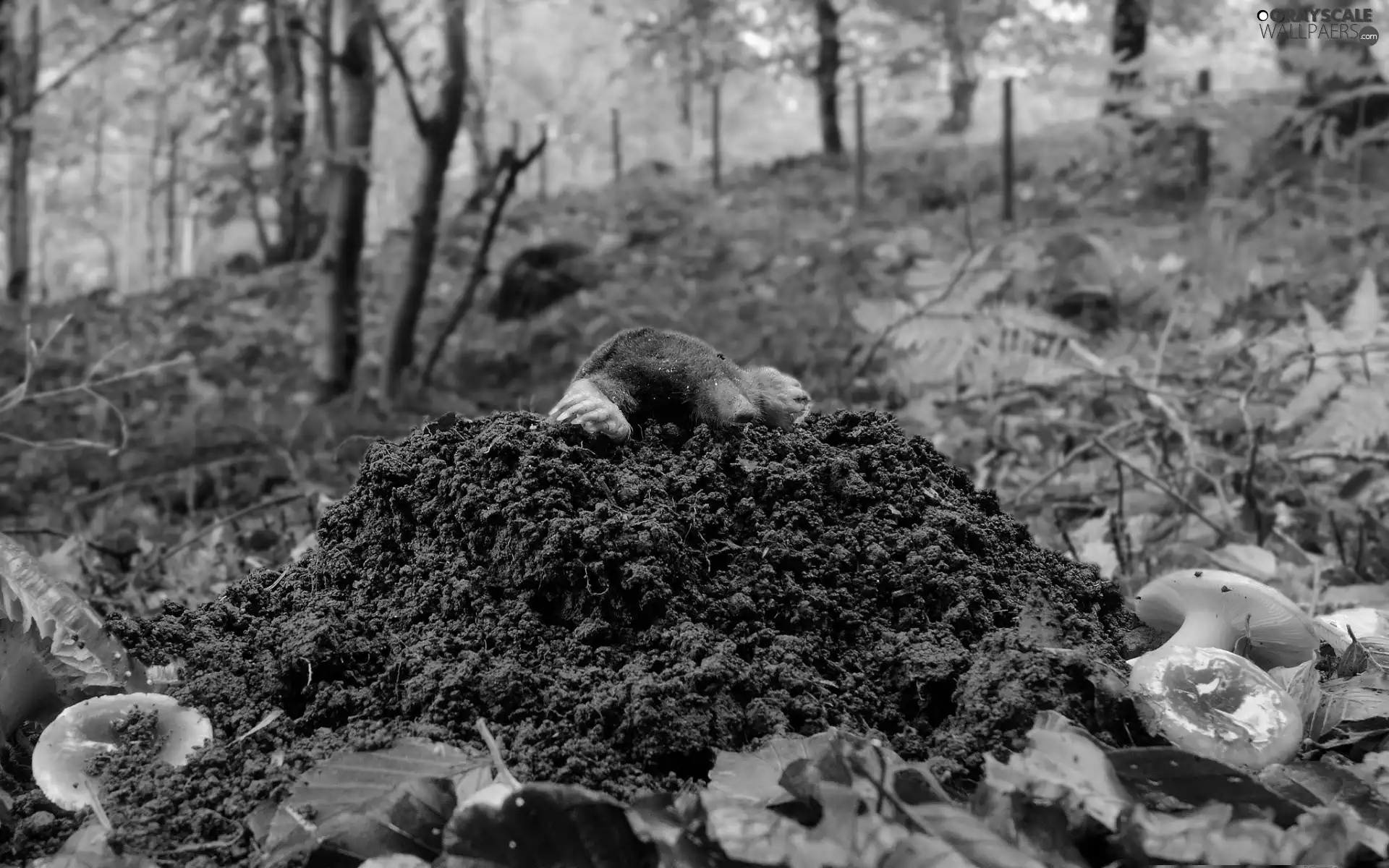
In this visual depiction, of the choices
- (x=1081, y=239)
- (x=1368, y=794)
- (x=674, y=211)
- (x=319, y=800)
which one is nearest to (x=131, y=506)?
Answer: (x=319, y=800)

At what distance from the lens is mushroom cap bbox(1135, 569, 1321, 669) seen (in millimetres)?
1628

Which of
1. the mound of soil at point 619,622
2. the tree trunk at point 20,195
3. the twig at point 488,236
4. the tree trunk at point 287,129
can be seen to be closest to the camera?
the mound of soil at point 619,622

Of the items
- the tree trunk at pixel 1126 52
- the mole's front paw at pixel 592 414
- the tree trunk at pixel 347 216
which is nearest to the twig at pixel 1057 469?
the mole's front paw at pixel 592 414

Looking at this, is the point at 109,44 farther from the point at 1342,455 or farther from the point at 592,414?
the point at 1342,455

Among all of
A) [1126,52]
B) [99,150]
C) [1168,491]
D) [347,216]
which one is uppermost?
[99,150]

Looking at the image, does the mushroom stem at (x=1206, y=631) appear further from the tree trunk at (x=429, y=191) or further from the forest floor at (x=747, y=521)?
the tree trunk at (x=429, y=191)

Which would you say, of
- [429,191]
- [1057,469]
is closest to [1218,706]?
[1057,469]

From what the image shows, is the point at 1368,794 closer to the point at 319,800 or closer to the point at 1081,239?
the point at 319,800

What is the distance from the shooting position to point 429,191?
21.7 feet

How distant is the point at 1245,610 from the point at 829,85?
17.3 m

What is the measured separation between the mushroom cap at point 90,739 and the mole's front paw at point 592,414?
2.33 ft

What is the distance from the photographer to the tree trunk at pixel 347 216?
6355mm

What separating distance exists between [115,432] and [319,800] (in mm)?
6541

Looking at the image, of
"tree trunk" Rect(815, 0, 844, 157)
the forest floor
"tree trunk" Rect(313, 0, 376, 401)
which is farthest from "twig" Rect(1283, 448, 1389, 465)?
"tree trunk" Rect(815, 0, 844, 157)
